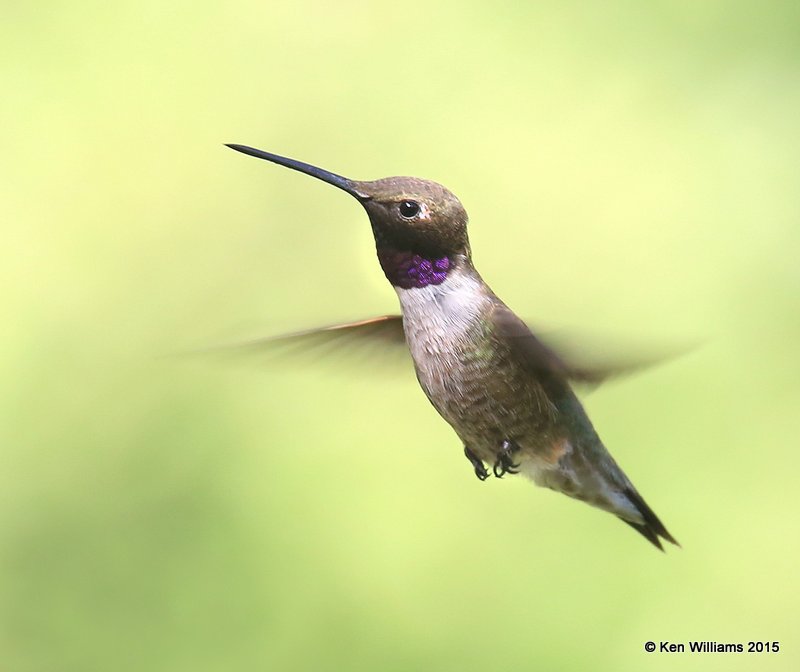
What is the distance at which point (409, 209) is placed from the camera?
1.80 metres

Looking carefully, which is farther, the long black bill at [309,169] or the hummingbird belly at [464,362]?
the hummingbird belly at [464,362]

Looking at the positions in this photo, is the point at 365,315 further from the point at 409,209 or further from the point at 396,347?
the point at 409,209

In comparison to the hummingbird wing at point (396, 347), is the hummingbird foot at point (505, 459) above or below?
below

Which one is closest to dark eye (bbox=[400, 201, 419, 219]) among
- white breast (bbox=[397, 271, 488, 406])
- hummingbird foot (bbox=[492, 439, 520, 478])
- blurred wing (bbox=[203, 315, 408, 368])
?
white breast (bbox=[397, 271, 488, 406])

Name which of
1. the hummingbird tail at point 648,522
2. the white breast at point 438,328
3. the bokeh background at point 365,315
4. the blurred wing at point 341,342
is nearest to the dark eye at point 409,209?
the white breast at point 438,328

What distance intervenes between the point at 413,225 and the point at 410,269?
0.08 m

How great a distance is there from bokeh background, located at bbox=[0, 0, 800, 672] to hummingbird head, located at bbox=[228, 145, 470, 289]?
112 cm

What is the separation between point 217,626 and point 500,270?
158 centimetres

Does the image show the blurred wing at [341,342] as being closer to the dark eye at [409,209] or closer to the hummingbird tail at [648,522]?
the dark eye at [409,209]

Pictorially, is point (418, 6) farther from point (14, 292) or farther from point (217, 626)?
point (217, 626)

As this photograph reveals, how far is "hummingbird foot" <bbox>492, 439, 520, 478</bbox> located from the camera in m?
2.03

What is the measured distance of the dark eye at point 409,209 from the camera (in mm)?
1791

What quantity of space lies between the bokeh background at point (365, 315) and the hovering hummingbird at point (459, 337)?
89 centimetres

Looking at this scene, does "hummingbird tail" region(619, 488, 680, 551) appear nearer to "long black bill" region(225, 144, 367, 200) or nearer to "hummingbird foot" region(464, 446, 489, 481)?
"hummingbird foot" region(464, 446, 489, 481)
